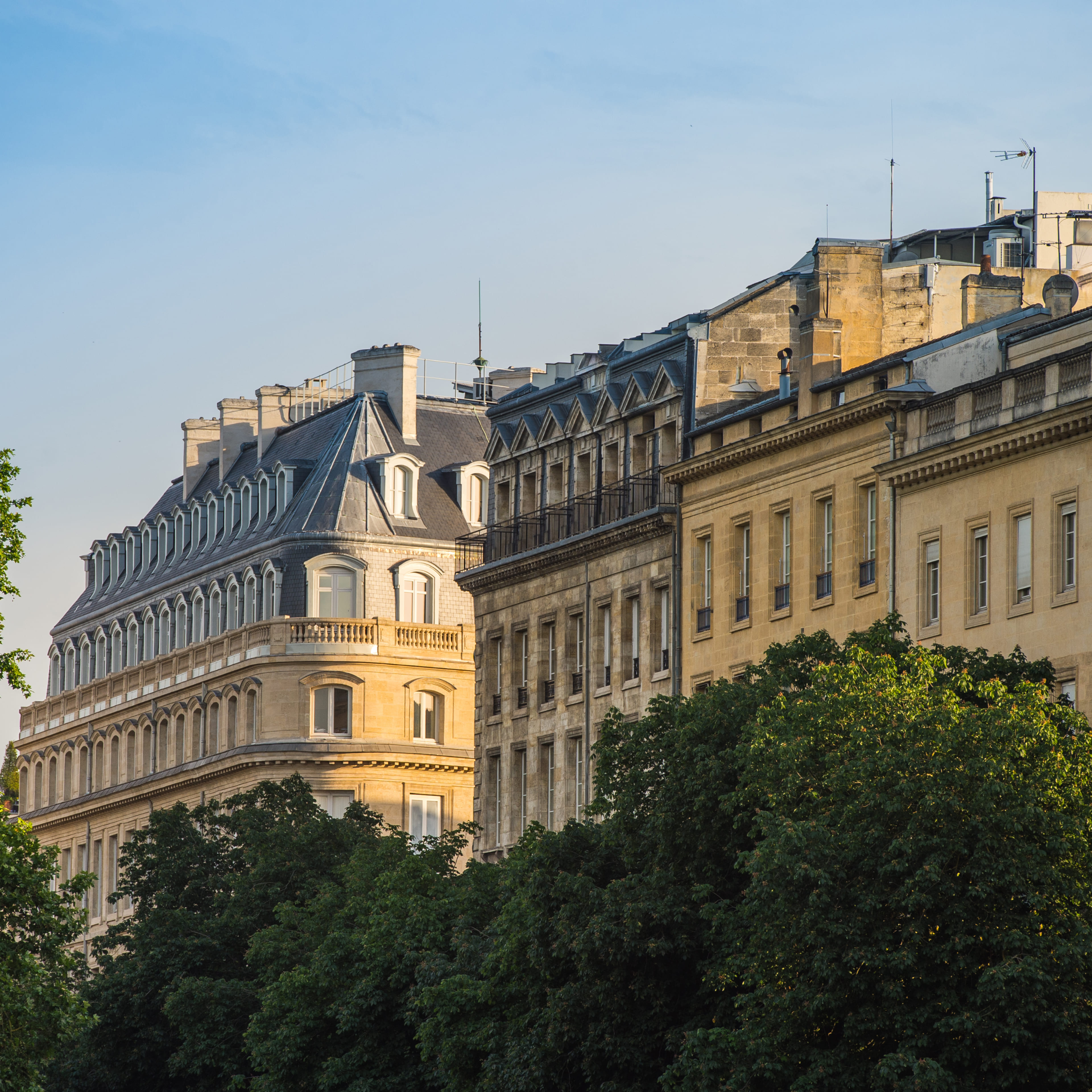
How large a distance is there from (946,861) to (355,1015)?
64.4 ft

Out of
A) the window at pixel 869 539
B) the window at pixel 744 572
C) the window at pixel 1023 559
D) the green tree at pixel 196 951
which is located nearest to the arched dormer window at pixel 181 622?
the green tree at pixel 196 951

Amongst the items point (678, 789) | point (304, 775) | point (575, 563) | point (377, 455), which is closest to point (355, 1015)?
point (678, 789)

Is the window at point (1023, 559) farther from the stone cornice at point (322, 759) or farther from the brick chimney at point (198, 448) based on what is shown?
the brick chimney at point (198, 448)

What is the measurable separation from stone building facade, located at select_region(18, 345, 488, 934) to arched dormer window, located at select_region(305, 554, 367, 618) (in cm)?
7

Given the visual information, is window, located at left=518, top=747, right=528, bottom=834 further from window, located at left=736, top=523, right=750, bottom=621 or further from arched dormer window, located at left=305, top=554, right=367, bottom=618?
arched dormer window, located at left=305, top=554, right=367, bottom=618

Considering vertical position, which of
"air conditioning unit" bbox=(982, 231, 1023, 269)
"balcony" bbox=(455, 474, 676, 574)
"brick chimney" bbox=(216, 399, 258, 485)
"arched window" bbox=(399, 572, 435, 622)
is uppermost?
"brick chimney" bbox=(216, 399, 258, 485)

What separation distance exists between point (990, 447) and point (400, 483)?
50.0m

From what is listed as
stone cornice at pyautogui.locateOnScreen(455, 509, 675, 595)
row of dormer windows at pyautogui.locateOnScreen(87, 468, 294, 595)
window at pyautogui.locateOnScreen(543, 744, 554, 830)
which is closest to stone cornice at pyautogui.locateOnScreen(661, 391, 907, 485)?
stone cornice at pyautogui.locateOnScreen(455, 509, 675, 595)

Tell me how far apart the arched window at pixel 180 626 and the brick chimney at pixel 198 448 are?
816cm

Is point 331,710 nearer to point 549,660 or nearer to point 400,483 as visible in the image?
point 400,483

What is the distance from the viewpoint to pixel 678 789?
47.6 meters

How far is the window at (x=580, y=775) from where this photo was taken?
71.8 meters

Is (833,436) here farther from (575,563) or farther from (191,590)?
(191,590)

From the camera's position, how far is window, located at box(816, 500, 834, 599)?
62375mm
